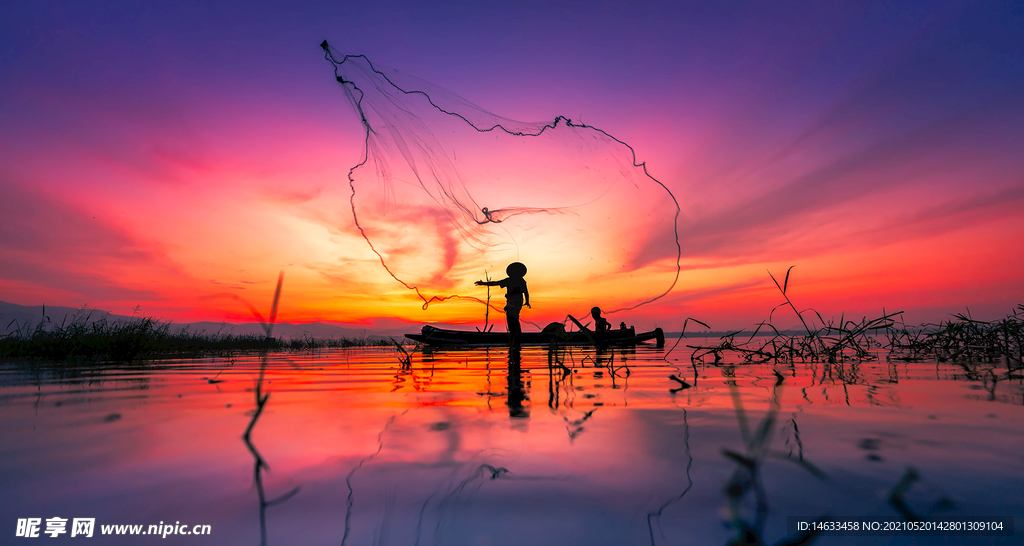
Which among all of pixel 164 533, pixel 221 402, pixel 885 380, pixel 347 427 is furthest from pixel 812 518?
pixel 885 380

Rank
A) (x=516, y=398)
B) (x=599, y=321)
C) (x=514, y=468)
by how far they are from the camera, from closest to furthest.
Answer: (x=514, y=468) → (x=516, y=398) → (x=599, y=321)

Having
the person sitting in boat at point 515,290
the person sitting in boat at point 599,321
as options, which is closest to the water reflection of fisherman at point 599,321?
the person sitting in boat at point 599,321

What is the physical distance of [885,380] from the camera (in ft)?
16.5

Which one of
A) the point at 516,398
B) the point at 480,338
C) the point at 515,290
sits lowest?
the point at 516,398

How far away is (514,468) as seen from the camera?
1.76 m

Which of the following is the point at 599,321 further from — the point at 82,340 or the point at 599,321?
the point at 82,340

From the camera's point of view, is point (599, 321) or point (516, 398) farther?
point (599, 321)

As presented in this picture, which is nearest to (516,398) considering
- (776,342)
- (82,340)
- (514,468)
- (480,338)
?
(514,468)

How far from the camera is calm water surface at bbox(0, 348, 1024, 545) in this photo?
1.28m

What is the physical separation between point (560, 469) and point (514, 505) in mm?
402

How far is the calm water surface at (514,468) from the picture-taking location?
1275 mm

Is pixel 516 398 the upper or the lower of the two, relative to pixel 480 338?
lower

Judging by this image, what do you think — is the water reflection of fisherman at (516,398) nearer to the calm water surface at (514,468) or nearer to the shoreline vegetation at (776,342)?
the calm water surface at (514,468)

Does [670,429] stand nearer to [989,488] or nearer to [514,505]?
[989,488]
